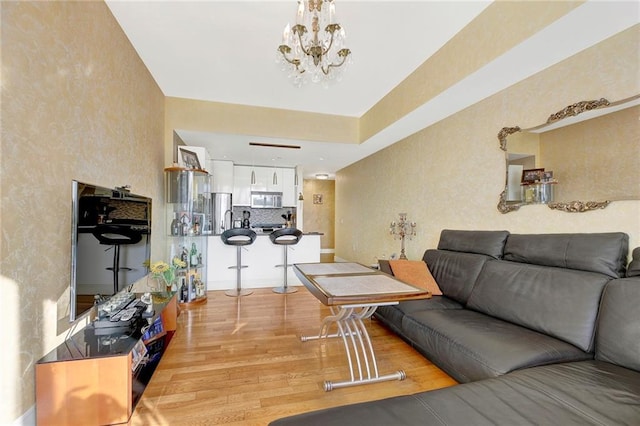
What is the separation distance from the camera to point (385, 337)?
273 cm

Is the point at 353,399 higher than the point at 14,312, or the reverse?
the point at 14,312

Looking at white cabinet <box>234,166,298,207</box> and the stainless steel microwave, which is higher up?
white cabinet <box>234,166,298,207</box>

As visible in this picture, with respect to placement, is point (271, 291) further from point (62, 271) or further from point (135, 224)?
point (62, 271)

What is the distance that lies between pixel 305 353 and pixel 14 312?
6.17 ft

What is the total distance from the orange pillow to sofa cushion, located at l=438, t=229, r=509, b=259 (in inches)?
15.3

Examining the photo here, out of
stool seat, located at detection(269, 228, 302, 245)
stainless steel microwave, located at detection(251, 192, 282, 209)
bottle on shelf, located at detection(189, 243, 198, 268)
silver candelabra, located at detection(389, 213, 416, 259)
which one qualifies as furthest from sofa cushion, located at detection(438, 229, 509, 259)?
stainless steel microwave, located at detection(251, 192, 282, 209)

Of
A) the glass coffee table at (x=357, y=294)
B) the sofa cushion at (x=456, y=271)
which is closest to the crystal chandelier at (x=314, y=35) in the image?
the glass coffee table at (x=357, y=294)

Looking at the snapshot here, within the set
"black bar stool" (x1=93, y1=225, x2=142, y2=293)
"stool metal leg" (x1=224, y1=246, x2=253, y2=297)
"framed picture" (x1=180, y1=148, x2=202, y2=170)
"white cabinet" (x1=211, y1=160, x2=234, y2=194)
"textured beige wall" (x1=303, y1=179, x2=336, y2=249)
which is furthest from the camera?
"textured beige wall" (x1=303, y1=179, x2=336, y2=249)

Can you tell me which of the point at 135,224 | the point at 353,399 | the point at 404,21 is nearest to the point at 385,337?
the point at 353,399

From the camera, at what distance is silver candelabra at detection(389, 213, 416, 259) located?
4.14 meters

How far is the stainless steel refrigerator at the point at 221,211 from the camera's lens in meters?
5.89

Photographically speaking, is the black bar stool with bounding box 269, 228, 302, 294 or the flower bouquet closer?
the flower bouquet

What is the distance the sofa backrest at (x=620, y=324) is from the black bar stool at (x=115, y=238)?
10.1 feet

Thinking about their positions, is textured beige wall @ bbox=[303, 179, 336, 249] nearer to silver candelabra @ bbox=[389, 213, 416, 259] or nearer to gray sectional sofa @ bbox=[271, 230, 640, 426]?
silver candelabra @ bbox=[389, 213, 416, 259]
